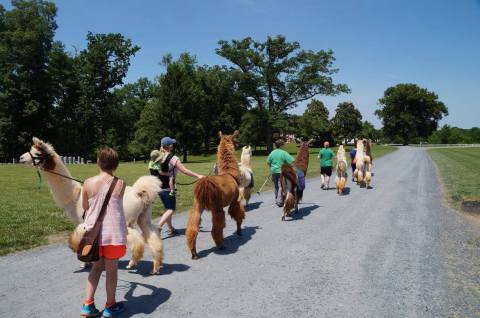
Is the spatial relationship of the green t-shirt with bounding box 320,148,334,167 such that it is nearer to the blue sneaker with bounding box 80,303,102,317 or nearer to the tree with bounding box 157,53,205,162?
the blue sneaker with bounding box 80,303,102,317

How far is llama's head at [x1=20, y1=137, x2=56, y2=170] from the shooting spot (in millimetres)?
5082

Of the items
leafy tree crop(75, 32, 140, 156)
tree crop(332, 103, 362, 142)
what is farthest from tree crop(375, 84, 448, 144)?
leafy tree crop(75, 32, 140, 156)

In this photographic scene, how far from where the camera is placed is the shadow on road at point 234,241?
689cm

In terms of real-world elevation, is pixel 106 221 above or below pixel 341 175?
above

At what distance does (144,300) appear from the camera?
4.78 metres

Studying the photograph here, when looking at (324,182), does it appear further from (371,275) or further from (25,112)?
(25,112)

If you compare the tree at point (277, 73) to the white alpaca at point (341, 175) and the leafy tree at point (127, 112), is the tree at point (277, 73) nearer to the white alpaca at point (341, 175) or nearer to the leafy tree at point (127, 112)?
the leafy tree at point (127, 112)

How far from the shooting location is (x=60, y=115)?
52.5m

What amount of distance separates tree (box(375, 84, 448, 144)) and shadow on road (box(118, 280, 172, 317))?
117850mm

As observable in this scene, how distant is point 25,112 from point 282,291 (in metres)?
48.0

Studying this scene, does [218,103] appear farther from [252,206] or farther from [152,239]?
[152,239]

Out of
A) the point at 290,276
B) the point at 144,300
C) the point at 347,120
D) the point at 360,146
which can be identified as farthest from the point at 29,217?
the point at 347,120

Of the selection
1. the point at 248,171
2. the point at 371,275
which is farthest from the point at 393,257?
the point at 248,171

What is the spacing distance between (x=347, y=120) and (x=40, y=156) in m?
93.6
